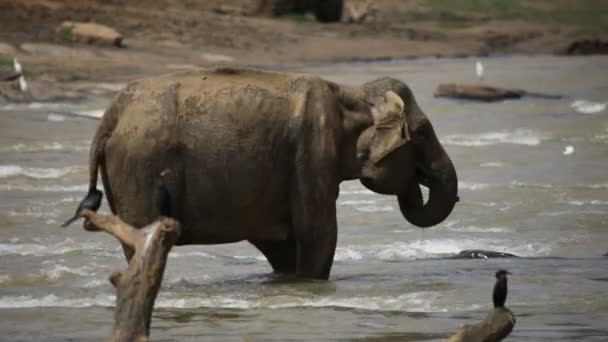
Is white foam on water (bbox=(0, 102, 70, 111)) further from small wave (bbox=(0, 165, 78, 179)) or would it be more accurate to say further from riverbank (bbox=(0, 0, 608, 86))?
small wave (bbox=(0, 165, 78, 179))

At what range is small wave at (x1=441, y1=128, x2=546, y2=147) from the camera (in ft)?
83.6

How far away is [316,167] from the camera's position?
1280 cm

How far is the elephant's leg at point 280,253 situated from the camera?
13.4 metres

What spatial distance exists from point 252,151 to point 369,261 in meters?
2.69

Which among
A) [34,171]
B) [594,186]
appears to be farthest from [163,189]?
[34,171]

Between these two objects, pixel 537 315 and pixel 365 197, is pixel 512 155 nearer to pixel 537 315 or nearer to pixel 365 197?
pixel 365 197

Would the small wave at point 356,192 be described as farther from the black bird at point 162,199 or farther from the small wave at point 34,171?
the black bird at point 162,199

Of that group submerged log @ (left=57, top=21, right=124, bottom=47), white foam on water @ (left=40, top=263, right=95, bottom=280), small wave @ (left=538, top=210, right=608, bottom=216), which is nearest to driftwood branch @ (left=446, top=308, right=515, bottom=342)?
white foam on water @ (left=40, top=263, right=95, bottom=280)

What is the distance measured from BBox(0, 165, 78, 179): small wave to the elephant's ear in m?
9.21

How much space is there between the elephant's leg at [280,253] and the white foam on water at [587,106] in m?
16.6

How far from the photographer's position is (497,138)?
85.5ft

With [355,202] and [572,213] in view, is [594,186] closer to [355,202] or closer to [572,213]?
[572,213]

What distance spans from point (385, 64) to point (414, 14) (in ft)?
27.7

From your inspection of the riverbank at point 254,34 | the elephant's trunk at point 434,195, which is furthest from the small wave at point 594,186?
the riverbank at point 254,34
